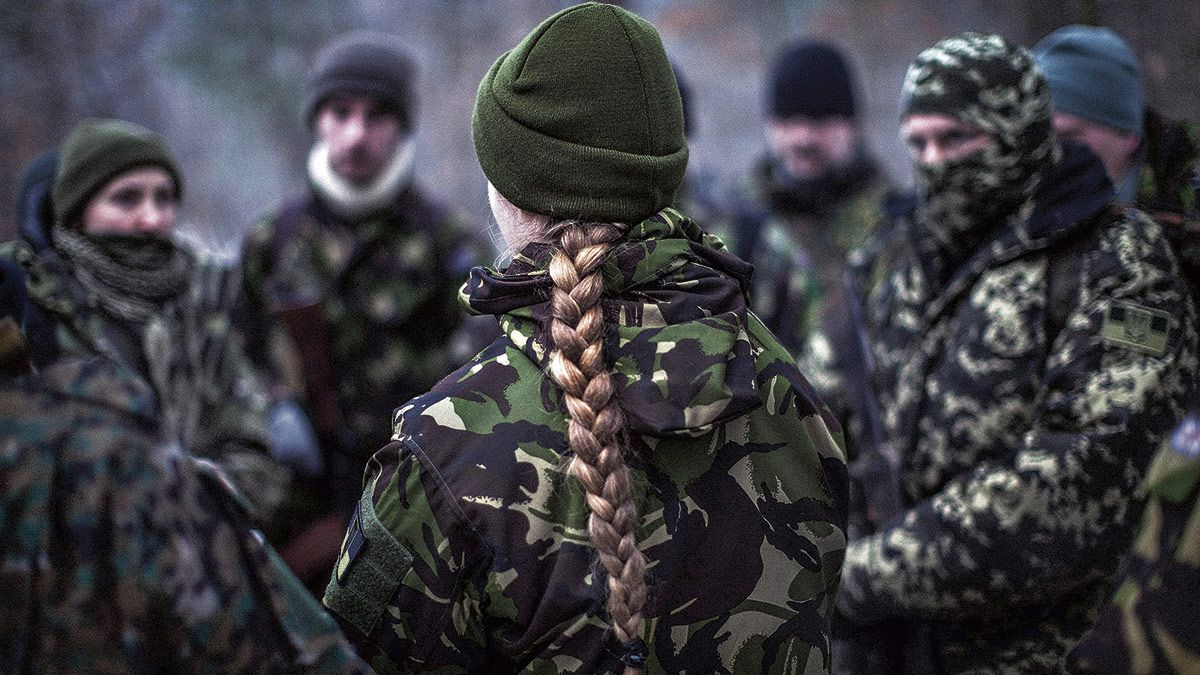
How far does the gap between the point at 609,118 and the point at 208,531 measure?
2.77 ft

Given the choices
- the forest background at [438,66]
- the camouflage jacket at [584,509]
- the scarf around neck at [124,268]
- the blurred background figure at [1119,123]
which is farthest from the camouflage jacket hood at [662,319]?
the forest background at [438,66]

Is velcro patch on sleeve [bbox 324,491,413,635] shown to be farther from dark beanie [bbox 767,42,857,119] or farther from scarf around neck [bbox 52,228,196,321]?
dark beanie [bbox 767,42,857,119]

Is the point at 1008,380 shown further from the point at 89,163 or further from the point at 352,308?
the point at 89,163

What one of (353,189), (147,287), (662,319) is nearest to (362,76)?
(353,189)

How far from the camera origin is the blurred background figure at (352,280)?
447cm

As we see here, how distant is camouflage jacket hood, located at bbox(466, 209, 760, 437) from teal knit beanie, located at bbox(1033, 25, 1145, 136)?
191 centimetres

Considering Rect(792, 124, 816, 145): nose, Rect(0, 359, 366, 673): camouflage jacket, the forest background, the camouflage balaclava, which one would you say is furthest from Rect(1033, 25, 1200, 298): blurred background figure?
the forest background

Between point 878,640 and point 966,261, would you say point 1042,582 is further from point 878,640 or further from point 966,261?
point 966,261

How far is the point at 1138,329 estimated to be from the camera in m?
2.50

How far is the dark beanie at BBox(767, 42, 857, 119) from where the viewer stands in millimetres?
6031

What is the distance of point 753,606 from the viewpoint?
170 cm

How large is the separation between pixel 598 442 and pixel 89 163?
2.89 meters

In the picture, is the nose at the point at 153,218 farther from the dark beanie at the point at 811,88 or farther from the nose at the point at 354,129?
the dark beanie at the point at 811,88

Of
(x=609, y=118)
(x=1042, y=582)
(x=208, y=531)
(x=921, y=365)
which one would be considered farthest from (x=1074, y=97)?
(x=208, y=531)
